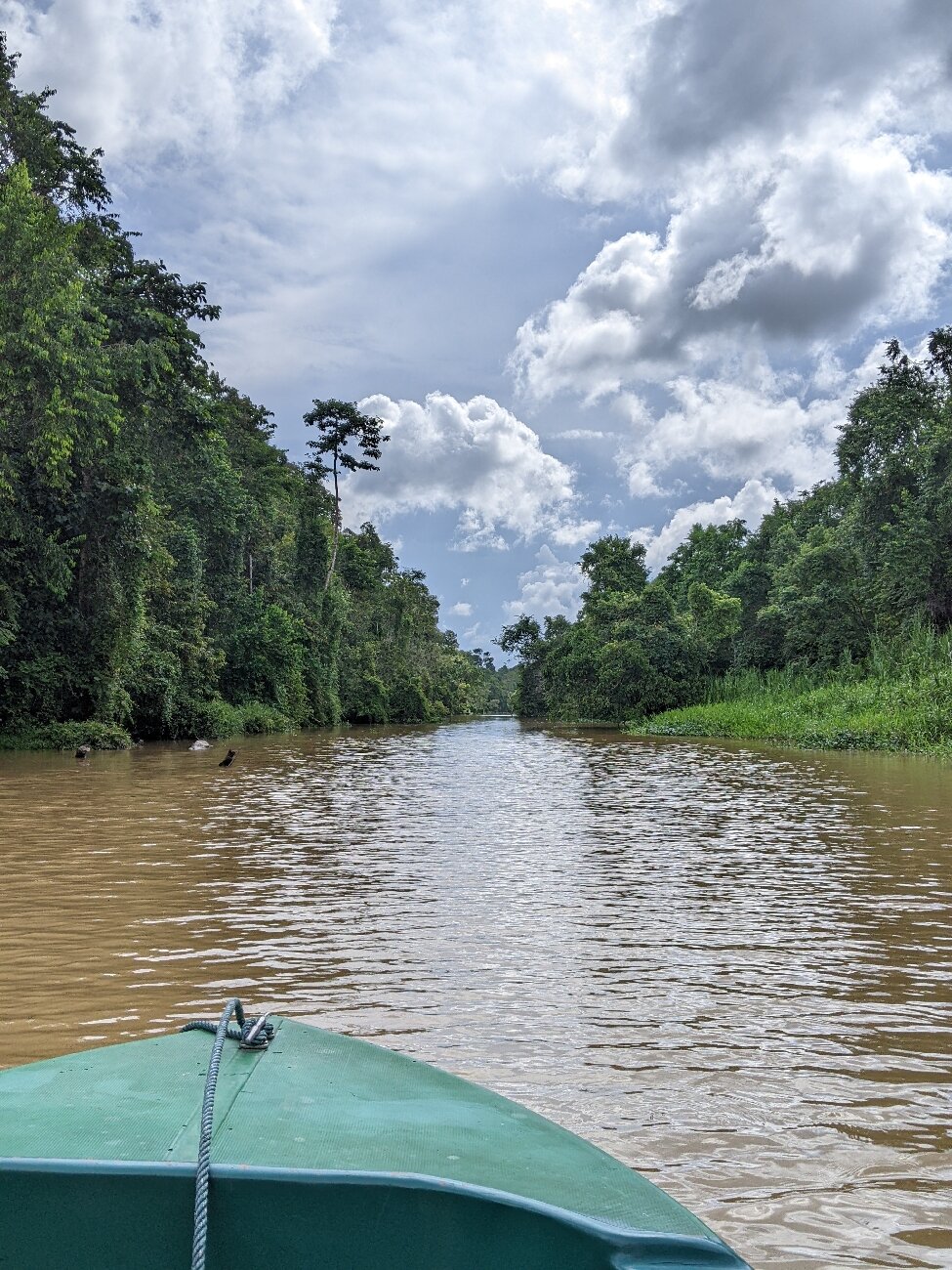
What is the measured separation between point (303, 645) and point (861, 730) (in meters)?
25.2

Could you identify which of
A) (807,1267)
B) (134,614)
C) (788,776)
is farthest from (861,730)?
(807,1267)

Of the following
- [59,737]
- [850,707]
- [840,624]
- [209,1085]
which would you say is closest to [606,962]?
[209,1085]

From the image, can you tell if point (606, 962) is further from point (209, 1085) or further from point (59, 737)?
point (59, 737)

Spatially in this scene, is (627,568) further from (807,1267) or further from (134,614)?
(807,1267)

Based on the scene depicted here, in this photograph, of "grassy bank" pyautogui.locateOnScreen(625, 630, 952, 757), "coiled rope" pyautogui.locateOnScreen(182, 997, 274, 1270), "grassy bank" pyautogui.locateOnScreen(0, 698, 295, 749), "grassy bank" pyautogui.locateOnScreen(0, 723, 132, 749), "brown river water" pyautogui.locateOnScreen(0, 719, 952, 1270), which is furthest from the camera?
"grassy bank" pyautogui.locateOnScreen(0, 698, 295, 749)

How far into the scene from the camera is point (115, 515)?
21.6 meters

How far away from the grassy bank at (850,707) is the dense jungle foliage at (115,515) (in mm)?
14764

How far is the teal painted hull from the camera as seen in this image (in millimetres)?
1553

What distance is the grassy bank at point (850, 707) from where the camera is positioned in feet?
67.3

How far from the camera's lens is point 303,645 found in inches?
1622

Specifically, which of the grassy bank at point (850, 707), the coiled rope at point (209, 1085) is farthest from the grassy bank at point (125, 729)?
the coiled rope at point (209, 1085)

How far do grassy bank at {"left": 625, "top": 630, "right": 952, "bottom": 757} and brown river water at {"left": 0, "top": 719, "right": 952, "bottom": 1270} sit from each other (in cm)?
945

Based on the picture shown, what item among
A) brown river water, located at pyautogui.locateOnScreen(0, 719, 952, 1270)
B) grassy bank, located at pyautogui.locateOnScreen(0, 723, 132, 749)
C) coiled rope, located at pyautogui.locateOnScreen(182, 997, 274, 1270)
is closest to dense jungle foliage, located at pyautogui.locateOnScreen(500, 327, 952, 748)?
brown river water, located at pyautogui.locateOnScreen(0, 719, 952, 1270)

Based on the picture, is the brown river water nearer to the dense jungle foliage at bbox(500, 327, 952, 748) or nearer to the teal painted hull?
the teal painted hull
